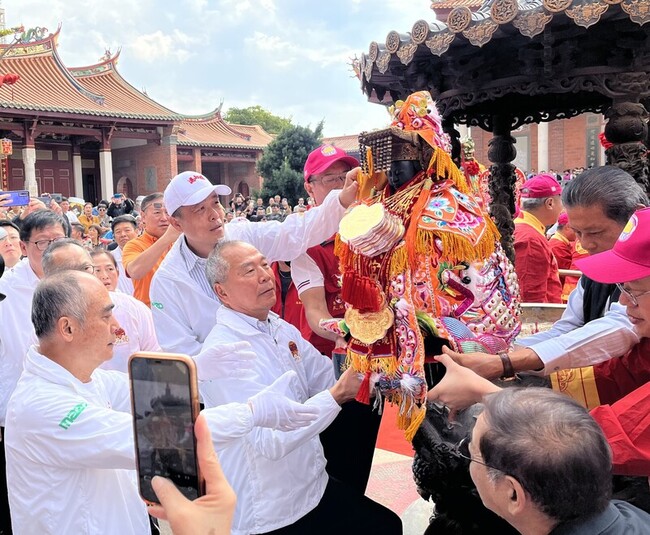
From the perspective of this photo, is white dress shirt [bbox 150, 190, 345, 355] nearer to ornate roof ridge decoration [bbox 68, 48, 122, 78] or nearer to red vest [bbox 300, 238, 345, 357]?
red vest [bbox 300, 238, 345, 357]

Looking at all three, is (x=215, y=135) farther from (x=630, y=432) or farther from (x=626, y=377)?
(x=630, y=432)

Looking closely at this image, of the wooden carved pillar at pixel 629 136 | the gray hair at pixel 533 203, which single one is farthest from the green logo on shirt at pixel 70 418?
the gray hair at pixel 533 203

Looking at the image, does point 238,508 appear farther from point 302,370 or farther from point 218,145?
point 218,145

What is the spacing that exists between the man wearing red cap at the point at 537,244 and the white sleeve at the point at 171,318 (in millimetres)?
2610

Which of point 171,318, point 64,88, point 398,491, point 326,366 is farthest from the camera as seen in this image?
point 64,88

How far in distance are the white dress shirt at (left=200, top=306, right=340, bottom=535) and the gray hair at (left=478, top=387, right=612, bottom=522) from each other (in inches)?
32.9

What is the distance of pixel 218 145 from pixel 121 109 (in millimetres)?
5143

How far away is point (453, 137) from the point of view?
342 cm

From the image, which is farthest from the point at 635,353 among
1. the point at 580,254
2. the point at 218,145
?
the point at 218,145

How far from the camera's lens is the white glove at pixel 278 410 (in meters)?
1.70

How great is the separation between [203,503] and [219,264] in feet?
4.19

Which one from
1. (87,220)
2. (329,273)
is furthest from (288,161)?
(329,273)

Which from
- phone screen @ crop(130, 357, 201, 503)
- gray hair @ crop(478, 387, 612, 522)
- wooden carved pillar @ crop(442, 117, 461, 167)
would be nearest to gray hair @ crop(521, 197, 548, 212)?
wooden carved pillar @ crop(442, 117, 461, 167)

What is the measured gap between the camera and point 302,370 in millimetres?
2330
